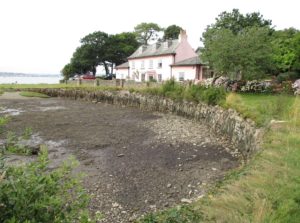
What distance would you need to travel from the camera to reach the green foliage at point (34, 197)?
2.18 m

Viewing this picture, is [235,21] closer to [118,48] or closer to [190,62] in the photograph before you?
[190,62]

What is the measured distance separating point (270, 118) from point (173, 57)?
2781cm

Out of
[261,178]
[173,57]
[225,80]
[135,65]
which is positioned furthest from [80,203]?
[135,65]

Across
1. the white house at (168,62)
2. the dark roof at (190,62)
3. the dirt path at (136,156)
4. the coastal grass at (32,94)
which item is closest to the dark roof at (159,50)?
the white house at (168,62)

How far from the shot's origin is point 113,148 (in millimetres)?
10898

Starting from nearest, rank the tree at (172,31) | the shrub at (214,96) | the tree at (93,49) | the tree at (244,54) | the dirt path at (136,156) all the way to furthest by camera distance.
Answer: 1. the dirt path at (136,156)
2. the shrub at (214,96)
3. the tree at (244,54)
4. the tree at (93,49)
5. the tree at (172,31)

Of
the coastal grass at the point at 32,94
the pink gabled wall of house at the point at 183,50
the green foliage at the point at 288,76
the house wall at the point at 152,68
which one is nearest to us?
the green foliage at the point at 288,76

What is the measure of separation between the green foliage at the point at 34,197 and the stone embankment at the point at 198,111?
22.5 ft

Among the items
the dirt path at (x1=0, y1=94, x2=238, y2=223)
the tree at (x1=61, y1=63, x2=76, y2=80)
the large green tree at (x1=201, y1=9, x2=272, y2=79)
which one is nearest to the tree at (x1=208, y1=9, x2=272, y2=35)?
the large green tree at (x1=201, y1=9, x2=272, y2=79)

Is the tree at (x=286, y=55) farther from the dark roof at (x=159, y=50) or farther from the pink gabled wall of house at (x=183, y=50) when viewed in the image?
the dark roof at (x=159, y=50)

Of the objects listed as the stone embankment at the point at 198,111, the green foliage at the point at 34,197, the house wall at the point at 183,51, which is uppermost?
the house wall at the point at 183,51

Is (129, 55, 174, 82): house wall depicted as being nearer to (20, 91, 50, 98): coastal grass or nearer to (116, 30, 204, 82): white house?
(116, 30, 204, 82): white house

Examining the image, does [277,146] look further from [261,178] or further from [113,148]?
[113,148]

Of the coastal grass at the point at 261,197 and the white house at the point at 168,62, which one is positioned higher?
the white house at the point at 168,62
